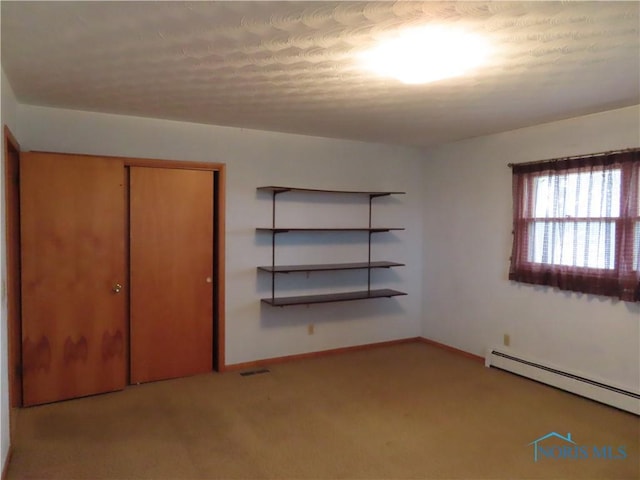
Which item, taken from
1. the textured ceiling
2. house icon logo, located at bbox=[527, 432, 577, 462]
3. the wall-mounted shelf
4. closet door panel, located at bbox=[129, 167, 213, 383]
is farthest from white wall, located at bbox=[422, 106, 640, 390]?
closet door panel, located at bbox=[129, 167, 213, 383]

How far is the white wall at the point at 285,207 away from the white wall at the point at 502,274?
34 cm

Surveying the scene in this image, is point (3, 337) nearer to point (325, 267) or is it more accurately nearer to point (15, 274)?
point (15, 274)

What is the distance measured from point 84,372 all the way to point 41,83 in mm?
2188

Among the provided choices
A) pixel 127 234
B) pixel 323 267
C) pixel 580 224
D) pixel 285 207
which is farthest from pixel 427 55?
pixel 127 234

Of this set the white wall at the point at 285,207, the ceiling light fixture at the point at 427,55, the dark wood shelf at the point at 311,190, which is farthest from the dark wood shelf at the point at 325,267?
the ceiling light fixture at the point at 427,55

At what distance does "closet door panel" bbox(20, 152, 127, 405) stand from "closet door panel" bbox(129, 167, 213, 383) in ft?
0.77

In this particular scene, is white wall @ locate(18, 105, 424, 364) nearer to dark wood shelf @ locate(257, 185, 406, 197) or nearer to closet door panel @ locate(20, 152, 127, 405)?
dark wood shelf @ locate(257, 185, 406, 197)

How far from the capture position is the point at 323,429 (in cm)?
312

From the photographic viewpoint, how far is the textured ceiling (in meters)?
1.93

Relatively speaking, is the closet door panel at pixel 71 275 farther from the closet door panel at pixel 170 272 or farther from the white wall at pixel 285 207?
the white wall at pixel 285 207

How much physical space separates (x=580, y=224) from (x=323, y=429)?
2.67 meters

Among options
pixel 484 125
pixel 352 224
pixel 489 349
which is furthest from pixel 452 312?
pixel 484 125

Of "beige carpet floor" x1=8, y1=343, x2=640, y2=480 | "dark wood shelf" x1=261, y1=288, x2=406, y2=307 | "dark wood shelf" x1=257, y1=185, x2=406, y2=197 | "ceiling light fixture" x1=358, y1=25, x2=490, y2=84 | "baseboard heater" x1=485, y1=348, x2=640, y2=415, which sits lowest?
"beige carpet floor" x1=8, y1=343, x2=640, y2=480

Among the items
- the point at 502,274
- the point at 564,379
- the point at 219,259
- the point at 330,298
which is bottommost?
the point at 564,379
